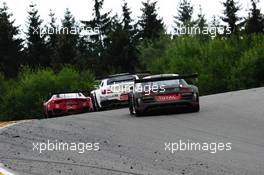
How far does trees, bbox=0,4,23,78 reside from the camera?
81.7 meters

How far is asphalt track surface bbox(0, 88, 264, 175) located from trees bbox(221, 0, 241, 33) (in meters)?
66.1

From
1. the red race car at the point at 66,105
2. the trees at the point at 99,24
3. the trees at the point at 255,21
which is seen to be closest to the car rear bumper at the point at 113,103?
the red race car at the point at 66,105

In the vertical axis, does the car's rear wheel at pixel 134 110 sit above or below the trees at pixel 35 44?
below

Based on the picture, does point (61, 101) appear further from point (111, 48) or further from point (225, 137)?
point (111, 48)

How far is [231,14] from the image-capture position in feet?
265

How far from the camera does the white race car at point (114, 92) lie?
22.0 metres

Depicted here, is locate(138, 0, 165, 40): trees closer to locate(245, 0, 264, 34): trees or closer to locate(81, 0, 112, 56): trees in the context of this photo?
locate(81, 0, 112, 56): trees

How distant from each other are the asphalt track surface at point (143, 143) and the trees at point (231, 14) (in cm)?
6606

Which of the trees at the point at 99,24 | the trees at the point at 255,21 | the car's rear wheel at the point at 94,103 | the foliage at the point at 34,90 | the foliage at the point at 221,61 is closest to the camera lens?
the car's rear wheel at the point at 94,103

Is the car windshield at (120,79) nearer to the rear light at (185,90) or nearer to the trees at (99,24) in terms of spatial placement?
the rear light at (185,90)

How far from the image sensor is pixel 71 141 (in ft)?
33.7

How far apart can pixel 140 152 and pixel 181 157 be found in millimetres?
825

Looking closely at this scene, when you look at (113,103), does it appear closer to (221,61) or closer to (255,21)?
(221,61)

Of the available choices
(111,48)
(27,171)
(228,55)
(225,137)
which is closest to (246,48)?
(228,55)
